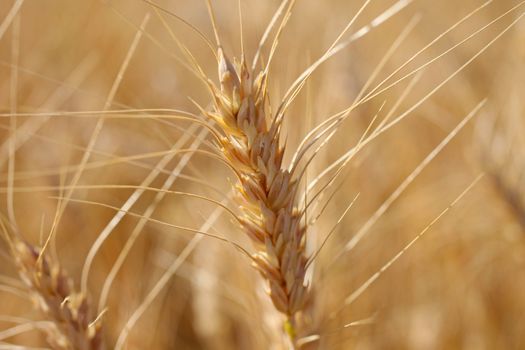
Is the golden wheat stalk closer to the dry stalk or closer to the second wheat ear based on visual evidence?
the dry stalk

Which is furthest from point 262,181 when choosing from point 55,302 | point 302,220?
point 302,220

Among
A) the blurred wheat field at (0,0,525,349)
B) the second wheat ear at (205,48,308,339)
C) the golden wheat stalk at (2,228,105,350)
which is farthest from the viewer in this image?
the blurred wheat field at (0,0,525,349)

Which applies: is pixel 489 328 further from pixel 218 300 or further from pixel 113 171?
pixel 113 171

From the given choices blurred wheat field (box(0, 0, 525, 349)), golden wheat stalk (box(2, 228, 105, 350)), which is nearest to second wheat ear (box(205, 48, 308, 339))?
blurred wheat field (box(0, 0, 525, 349))

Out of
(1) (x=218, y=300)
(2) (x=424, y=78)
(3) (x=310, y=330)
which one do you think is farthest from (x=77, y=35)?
(3) (x=310, y=330)

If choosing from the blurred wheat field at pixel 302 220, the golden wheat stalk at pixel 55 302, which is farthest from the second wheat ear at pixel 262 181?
the golden wheat stalk at pixel 55 302

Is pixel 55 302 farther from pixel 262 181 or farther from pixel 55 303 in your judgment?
pixel 262 181

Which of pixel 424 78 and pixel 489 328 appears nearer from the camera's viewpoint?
pixel 489 328
